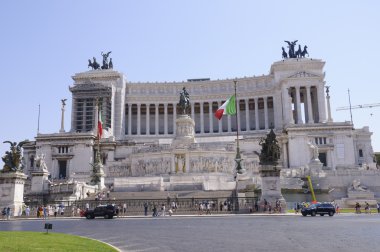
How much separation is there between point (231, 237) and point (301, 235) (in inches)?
115

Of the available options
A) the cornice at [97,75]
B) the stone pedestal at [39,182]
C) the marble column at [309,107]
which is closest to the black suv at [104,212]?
the stone pedestal at [39,182]

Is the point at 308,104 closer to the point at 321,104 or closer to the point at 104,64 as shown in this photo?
the point at 321,104

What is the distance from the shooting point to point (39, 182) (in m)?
57.0

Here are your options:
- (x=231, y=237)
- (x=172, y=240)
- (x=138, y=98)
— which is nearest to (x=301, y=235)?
(x=231, y=237)

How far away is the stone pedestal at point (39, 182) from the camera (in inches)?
2229

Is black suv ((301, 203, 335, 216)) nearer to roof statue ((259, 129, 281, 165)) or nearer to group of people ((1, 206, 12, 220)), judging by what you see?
roof statue ((259, 129, 281, 165))

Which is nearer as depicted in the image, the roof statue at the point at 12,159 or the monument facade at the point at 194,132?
the roof statue at the point at 12,159

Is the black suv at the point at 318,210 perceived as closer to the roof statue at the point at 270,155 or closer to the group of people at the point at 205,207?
the roof statue at the point at 270,155

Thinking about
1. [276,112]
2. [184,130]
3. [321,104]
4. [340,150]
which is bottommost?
[340,150]

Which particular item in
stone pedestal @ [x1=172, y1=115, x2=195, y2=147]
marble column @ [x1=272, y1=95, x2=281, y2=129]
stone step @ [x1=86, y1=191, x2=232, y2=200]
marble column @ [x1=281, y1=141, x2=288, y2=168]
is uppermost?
marble column @ [x1=272, y1=95, x2=281, y2=129]

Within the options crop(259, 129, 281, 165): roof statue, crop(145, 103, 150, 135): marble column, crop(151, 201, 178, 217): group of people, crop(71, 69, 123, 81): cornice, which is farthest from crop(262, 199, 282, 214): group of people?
crop(71, 69, 123, 81): cornice

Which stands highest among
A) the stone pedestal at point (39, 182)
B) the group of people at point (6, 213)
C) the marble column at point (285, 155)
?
the marble column at point (285, 155)

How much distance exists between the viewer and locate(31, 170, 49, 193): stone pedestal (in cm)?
5662

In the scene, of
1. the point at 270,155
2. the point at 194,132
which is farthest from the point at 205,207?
the point at 194,132
